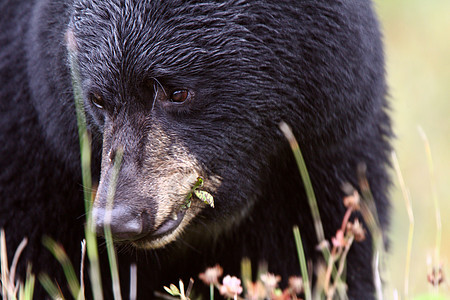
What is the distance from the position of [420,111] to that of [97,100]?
5935 millimetres

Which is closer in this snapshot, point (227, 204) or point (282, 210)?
point (227, 204)

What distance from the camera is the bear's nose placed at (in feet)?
10.7

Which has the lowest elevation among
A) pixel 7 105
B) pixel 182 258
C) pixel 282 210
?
pixel 182 258

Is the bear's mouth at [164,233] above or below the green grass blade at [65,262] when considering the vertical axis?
above

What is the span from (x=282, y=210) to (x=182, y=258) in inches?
23.5

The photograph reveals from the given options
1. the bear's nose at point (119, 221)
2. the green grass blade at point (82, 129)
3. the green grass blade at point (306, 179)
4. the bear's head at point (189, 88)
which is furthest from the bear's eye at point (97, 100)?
the green grass blade at point (306, 179)

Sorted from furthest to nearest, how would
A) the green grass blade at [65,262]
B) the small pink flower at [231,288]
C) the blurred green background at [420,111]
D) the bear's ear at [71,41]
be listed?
1. the blurred green background at [420,111]
2. the green grass blade at [65,262]
3. the bear's ear at [71,41]
4. the small pink flower at [231,288]

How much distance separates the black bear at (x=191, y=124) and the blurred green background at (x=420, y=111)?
3234 millimetres

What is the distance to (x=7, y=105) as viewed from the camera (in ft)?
13.8

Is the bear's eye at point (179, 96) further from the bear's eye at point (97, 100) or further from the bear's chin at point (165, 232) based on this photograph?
the bear's chin at point (165, 232)

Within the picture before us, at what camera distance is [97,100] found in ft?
12.0

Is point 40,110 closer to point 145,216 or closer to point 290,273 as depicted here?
point 145,216

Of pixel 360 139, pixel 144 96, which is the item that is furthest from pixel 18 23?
pixel 360 139

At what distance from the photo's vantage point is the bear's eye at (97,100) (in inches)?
143
